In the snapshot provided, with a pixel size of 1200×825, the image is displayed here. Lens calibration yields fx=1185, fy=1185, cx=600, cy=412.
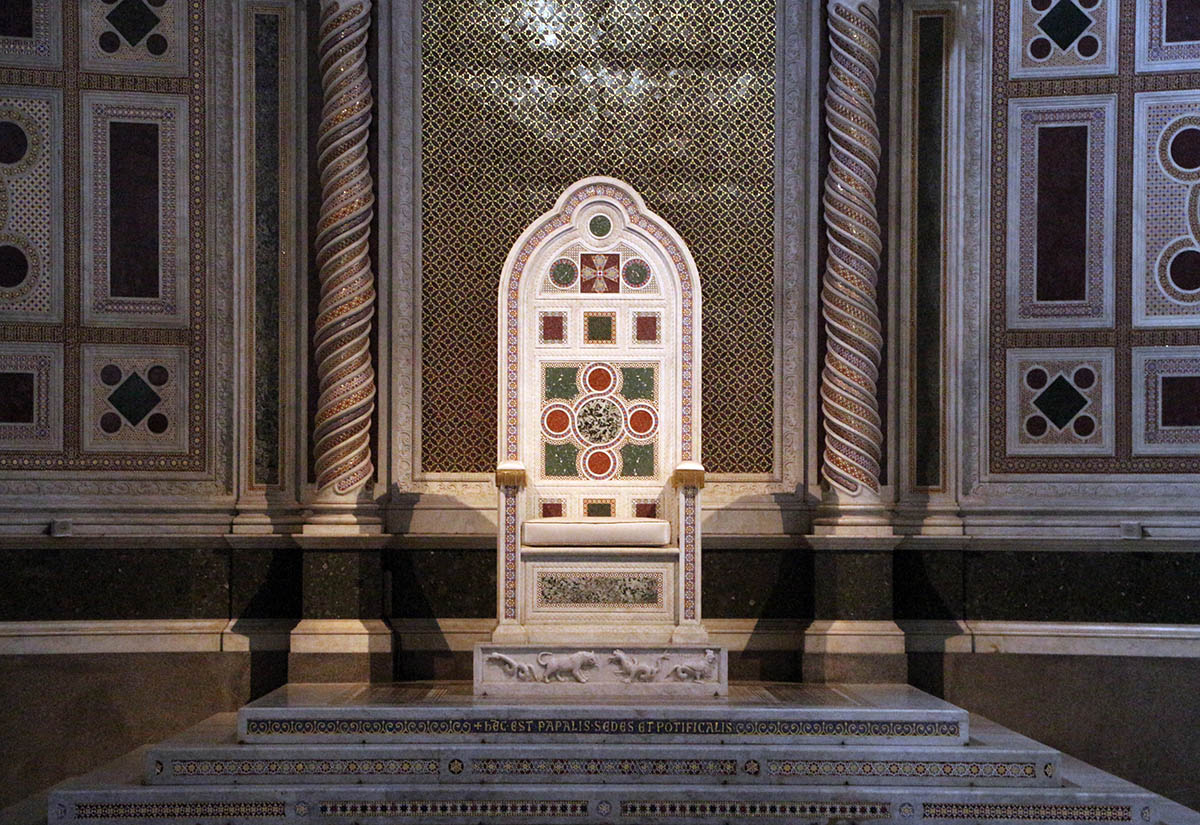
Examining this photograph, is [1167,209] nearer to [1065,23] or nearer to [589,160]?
[1065,23]

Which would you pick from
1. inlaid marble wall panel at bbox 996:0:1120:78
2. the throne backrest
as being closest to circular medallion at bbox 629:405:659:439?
the throne backrest

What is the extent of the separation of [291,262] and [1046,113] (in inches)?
153

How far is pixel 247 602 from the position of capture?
232 inches

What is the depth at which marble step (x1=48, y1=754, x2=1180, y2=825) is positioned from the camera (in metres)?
4.44

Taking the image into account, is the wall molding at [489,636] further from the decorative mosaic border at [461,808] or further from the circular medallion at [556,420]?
the decorative mosaic border at [461,808]

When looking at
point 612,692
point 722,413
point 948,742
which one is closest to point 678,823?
point 612,692

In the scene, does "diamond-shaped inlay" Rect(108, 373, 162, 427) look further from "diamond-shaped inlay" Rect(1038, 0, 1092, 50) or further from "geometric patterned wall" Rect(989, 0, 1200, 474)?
"diamond-shaped inlay" Rect(1038, 0, 1092, 50)

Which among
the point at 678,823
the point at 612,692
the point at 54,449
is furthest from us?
the point at 54,449

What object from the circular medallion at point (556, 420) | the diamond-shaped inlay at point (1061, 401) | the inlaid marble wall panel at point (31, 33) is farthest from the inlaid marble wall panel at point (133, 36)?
the diamond-shaped inlay at point (1061, 401)

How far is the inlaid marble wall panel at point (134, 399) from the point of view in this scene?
5.86 metres

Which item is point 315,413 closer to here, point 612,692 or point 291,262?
point 291,262

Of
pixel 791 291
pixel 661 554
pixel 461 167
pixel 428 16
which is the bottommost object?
pixel 661 554

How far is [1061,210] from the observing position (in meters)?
5.91

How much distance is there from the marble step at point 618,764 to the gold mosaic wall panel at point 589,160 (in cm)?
182
